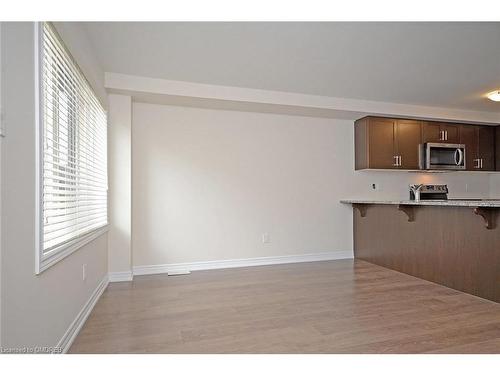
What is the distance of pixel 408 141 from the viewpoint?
4.48 metres

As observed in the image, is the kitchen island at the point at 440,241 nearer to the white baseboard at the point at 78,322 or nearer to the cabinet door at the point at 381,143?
the cabinet door at the point at 381,143

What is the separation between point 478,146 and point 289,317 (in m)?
4.70

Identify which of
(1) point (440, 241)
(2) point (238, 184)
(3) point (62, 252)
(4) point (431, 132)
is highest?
(4) point (431, 132)

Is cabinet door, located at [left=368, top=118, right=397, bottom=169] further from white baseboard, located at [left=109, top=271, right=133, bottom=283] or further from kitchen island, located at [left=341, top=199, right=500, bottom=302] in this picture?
white baseboard, located at [left=109, top=271, right=133, bottom=283]

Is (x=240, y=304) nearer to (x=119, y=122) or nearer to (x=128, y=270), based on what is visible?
(x=128, y=270)

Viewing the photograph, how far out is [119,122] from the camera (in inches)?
133

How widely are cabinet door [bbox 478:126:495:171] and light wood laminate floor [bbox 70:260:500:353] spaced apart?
300cm

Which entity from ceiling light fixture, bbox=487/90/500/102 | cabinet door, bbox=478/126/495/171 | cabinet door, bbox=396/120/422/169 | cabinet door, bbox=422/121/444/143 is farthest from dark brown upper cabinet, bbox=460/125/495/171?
ceiling light fixture, bbox=487/90/500/102

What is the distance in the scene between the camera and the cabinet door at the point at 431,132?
14.9 ft

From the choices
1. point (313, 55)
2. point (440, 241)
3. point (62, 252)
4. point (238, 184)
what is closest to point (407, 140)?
point (440, 241)

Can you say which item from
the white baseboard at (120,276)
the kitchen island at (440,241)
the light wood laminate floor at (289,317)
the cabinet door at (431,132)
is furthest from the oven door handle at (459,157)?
the white baseboard at (120,276)

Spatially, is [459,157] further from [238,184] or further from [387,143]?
[238,184]

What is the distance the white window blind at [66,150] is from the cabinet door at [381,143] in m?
3.60
